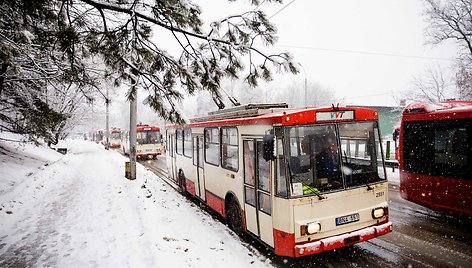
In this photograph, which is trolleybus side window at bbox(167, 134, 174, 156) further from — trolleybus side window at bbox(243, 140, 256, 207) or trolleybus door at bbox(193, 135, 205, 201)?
trolleybus side window at bbox(243, 140, 256, 207)

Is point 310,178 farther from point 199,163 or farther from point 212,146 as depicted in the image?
point 199,163

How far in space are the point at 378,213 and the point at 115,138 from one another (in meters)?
43.7

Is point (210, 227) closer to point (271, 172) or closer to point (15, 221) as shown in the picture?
point (271, 172)

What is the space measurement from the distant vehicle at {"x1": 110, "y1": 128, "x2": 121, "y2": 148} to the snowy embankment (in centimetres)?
3232

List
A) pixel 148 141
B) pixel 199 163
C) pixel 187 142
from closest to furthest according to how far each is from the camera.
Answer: pixel 199 163, pixel 187 142, pixel 148 141

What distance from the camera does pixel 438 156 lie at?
7.03 metres

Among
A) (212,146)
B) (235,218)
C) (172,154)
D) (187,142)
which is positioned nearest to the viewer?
(235,218)

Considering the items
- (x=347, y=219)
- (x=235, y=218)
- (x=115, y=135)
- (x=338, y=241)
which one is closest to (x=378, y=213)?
(x=347, y=219)

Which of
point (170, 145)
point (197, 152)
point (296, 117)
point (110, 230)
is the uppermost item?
point (296, 117)

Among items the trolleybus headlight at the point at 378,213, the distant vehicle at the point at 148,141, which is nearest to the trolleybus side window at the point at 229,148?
the trolleybus headlight at the point at 378,213

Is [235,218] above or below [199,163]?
below

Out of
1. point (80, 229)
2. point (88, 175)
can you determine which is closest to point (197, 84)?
point (80, 229)

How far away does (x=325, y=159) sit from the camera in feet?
16.6

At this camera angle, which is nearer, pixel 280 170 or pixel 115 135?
pixel 280 170
